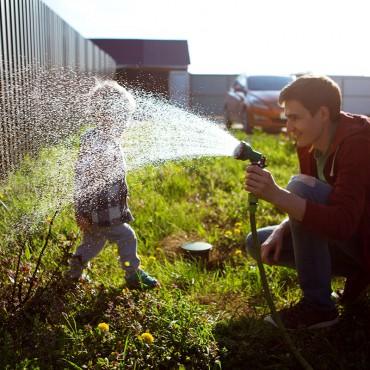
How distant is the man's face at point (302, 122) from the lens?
246cm

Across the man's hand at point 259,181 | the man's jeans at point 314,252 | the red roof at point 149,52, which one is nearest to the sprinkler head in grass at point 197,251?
the man's jeans at point 314,252

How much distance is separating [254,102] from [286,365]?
35.9 ft

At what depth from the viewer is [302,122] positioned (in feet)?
8.11

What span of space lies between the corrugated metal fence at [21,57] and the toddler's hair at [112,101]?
1138 millimetres

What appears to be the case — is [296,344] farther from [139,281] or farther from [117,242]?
[117,242]

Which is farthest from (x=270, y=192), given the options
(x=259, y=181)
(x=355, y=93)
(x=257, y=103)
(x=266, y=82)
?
(x=355, y=93)

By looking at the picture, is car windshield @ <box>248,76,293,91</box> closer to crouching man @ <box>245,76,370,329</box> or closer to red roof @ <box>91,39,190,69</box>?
red roof @ <box>91,39,190,69</box>

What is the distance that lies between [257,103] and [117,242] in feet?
33.6

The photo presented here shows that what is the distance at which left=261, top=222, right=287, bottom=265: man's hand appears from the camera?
2.82 meters

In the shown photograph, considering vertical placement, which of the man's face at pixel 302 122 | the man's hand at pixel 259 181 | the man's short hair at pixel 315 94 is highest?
the man's short hair at pixel 315 94

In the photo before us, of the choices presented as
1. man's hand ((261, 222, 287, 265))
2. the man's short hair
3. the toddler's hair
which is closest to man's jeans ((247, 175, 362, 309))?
man's hand ((261, 222, 287, 265))

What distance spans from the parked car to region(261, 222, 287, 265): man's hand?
30.7 ft

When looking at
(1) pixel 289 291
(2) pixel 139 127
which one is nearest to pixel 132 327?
(1) pixel 289 291

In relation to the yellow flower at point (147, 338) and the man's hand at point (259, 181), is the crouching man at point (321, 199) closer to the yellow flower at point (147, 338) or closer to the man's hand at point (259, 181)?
the man's hand at point (259, 181)
